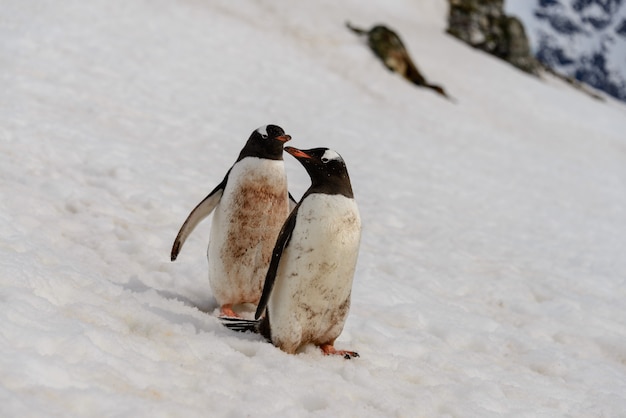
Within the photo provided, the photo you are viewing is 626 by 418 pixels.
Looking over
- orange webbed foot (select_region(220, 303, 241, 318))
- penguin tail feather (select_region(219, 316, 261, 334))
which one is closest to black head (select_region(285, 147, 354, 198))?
penguin tail feather (select_region(219, 316, 261, 334))

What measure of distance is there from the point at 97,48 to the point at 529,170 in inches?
401

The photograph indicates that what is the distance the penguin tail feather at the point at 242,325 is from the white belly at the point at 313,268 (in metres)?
0.22

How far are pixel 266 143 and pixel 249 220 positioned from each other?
57 cm

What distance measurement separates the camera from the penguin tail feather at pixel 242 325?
13.7ft

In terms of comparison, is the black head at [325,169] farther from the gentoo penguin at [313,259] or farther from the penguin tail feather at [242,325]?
the penguin tail feather at [242,325]

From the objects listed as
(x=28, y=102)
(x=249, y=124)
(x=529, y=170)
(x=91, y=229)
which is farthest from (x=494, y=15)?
(x=91, y=229)

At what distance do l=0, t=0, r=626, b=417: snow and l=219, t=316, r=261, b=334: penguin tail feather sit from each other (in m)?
0.09

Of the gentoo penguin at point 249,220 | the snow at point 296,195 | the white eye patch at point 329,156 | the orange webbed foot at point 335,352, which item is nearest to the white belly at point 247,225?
the gentoo penguin at point 249,220

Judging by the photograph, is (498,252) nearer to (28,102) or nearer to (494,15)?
(28,102)

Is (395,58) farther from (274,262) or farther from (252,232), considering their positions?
(274,262)

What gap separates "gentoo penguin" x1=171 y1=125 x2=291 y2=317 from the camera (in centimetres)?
455

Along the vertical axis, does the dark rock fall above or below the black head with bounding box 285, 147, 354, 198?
above

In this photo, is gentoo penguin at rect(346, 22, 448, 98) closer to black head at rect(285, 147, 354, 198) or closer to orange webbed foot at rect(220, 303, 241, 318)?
orange webbed foot at rect(220, 303, 241, 318)

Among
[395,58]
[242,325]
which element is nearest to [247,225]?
[242,325]
